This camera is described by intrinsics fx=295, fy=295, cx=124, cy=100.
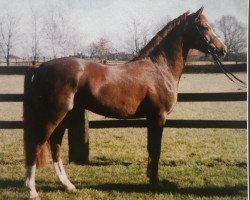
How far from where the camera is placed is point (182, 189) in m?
3.94

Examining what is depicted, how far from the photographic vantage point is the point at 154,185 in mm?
4023

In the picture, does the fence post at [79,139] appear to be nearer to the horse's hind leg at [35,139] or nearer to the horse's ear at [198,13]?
the horse's hind leg at [35,139]

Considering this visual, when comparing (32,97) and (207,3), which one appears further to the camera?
(207,3)

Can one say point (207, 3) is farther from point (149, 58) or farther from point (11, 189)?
point (11, 189)

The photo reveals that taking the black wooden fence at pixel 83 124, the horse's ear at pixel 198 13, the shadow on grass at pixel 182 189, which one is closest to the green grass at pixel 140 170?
the shadow on grass at pixel 182 189

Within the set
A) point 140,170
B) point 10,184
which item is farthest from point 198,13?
point 10,184

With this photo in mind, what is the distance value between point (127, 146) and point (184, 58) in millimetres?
2398

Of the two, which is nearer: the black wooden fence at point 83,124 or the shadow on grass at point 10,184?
the shadow on grass at point 10,184

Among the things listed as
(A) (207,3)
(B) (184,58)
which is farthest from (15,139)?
(A) (207,3)

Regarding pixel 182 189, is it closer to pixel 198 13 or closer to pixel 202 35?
pixel 202 35

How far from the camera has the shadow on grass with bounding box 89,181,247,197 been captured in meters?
3.79

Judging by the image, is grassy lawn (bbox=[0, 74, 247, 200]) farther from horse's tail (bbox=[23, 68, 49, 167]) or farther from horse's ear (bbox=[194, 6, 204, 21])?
horse's ear (bbox=[194, 6, 204, 21])

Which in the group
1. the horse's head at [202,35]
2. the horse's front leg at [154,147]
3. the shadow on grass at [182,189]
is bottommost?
the shadow on grass at [182,189]

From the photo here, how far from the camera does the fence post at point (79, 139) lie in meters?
5.12
